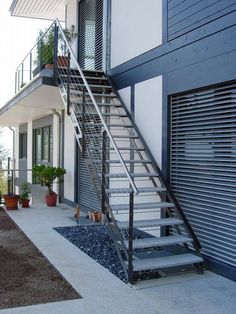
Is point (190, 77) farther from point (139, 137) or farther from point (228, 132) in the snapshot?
point (139, 137)

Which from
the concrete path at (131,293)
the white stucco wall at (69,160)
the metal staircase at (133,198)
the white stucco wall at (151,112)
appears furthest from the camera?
the white stucco wall at (69,160)

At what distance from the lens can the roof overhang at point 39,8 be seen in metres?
12.3

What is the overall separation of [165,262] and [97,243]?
195cm

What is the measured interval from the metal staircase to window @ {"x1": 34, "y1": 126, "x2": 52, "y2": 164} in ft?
17.0

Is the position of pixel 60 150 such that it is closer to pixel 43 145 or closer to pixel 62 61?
pixel 43 145

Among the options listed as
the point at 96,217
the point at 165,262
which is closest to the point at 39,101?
the point at 96,217

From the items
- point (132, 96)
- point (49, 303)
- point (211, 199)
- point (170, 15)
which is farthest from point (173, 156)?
point (49, 303)

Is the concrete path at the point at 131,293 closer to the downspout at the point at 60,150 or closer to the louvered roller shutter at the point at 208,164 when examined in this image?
the louvered roller shutter at the point at 208,164

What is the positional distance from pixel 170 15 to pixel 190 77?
4.01ft

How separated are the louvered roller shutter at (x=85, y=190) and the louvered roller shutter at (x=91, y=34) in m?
2.46

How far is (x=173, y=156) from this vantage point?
20.1 ft

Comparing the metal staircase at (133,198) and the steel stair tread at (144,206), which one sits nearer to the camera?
the metal staircase at (133,198)

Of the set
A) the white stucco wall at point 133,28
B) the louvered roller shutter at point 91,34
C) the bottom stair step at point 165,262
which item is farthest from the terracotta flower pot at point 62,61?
the bottom stair step at point 165,262

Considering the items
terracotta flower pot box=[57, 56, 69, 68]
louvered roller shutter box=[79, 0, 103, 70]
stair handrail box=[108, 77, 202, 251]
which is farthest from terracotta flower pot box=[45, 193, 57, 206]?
stair handrail box=[108, 77, 202, 251]
